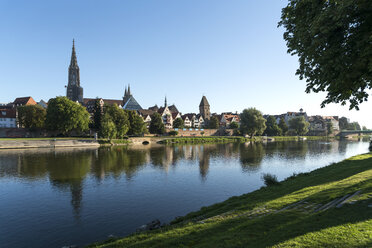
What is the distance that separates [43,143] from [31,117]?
22915 mm

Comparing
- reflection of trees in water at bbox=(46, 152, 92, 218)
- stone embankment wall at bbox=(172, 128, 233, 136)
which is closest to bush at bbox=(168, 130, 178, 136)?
stone embankment wall at bbox=(172, 128, 233, 136)

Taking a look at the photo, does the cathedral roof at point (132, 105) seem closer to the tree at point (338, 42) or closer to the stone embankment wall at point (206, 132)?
the stone embankment wall at point (206, 132)

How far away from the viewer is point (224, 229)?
880cm

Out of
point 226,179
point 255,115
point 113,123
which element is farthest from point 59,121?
point 255,115

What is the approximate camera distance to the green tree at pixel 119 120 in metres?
74.9

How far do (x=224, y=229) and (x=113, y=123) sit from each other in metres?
68.7

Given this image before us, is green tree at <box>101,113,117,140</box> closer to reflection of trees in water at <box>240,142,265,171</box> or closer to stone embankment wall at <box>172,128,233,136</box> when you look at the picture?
reflection of trees in water at <box>240,142,265,171</box>

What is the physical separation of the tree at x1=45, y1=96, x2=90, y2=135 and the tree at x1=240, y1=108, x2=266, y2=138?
67068mm

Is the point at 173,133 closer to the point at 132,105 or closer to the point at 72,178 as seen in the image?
the point at 132,105

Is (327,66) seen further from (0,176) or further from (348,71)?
(0,176)

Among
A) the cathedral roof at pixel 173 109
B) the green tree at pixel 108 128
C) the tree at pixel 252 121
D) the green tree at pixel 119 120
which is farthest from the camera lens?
the cathedral roof at pixel 173 109

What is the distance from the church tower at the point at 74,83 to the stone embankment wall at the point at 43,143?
82.1 meters

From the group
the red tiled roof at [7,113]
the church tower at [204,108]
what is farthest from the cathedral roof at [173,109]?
the red tiled roof at [7,113]

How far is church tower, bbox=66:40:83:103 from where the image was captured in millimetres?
140500
